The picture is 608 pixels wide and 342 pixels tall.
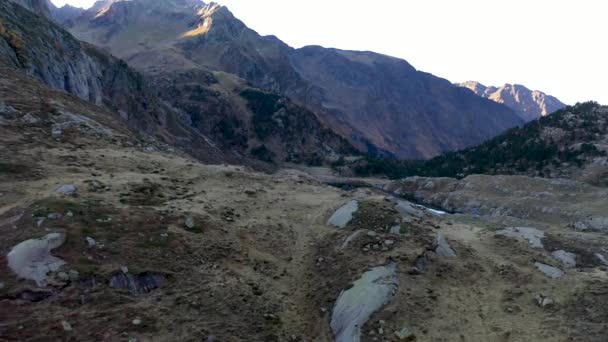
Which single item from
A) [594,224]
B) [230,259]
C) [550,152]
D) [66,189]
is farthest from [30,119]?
[550,152]

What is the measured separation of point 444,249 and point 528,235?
703 centimetres

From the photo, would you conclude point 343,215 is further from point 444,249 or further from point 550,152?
point 550,152

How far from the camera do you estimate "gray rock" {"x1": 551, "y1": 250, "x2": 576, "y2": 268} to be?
25481mm

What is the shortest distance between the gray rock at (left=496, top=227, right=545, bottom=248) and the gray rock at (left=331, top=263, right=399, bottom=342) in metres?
9.94

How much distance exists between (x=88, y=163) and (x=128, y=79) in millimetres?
79080

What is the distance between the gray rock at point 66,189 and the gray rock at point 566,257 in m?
25.8

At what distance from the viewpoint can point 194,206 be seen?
27.0m

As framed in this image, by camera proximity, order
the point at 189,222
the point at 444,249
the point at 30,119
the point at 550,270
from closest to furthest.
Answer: the point at 550,270 → the point at 189,222 → the point at 444,249 → the point at 30,119

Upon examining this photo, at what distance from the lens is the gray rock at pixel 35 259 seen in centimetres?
1817

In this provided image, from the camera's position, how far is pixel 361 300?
20.3m

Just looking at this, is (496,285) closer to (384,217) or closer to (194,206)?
(384,217)

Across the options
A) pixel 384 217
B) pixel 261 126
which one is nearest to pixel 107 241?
pixel 384 217

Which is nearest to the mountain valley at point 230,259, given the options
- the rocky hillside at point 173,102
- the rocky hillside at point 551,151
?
the rocky hillside at point 173,102

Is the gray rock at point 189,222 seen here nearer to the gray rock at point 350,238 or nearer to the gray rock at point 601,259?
the gray rock at point 350,238
